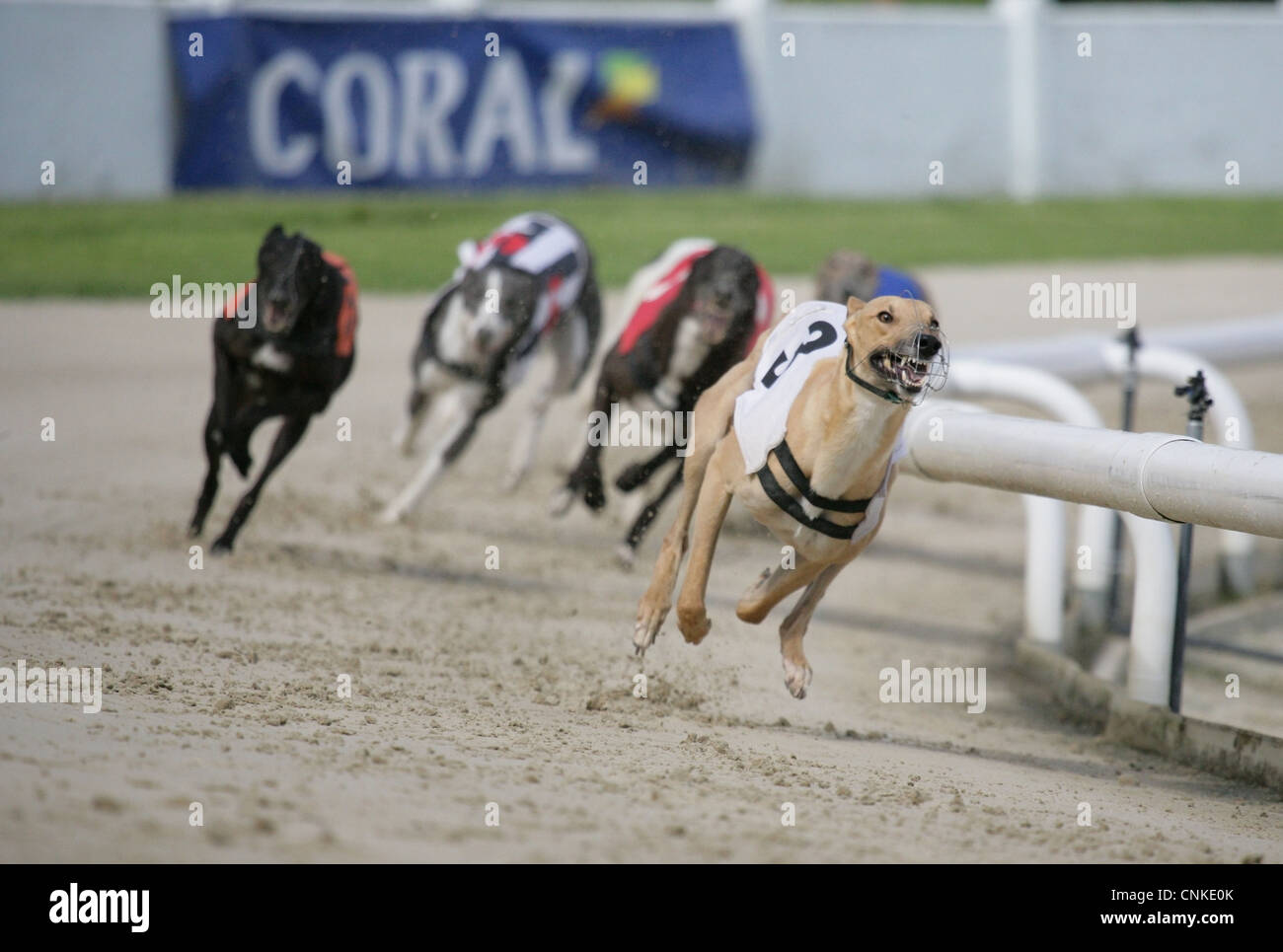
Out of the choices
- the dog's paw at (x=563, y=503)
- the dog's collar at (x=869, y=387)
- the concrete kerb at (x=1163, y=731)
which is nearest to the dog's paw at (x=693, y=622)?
the dog's collar at (x=869, y=387)

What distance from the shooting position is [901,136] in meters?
17.2

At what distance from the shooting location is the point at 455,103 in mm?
14781

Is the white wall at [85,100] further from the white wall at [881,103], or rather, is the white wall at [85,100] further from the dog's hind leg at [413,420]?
the dog's hind leg at [413,420]

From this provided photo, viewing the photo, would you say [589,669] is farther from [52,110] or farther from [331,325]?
Answer: [52,110]

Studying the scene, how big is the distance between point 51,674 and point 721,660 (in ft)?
6.74

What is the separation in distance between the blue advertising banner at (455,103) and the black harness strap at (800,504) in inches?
410

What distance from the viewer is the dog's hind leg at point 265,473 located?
228 inches

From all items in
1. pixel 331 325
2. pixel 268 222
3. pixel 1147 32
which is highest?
pixel 1147 32

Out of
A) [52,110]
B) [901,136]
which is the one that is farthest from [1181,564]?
[901,136]

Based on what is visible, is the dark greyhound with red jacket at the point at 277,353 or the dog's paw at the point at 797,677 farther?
the dark greyhound with red jacket at the point at 277,353

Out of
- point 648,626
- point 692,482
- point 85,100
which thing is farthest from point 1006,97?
point 648,626

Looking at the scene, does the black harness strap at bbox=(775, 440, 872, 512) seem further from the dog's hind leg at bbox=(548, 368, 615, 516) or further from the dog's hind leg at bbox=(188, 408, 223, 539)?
the dog's hind leg at bbox=(188, 408, 223, 539)

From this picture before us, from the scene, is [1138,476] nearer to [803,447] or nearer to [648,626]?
[803,447]

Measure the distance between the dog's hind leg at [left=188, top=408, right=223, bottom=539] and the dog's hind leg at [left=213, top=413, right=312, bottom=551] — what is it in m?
0.10
